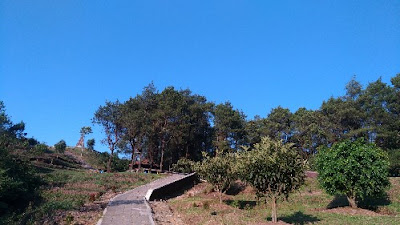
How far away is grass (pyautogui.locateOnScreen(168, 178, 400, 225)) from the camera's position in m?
16.5

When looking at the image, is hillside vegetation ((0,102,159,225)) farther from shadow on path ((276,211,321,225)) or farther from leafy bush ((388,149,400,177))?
leafy bush ((388,149,400,177))

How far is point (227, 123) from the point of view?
169ft

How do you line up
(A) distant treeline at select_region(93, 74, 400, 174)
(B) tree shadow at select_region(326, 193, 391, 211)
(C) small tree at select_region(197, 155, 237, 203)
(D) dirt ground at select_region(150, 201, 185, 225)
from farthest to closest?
(A) distant treeline at select_region(93, 74, 400, 174) → (C) small tree at select_region(197, 155, 237, 203) → (B) tree shadow at select_region(326, 193, 391, 211) → (D) dirt ground at select_region(150, 201, 185, 225)

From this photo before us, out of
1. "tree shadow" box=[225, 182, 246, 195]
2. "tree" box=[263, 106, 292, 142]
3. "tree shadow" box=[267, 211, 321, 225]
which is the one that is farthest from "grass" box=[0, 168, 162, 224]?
Answer: "tree" box=[263, 106, 292, 142]

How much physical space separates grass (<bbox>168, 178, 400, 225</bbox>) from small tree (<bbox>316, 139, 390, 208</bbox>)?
1351mm

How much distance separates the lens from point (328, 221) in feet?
54.3

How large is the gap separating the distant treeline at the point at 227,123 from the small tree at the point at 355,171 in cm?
2159

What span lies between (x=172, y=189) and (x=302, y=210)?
1374 cm

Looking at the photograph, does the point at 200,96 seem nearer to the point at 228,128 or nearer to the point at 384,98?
the point at 228,128

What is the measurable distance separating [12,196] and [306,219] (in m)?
20.9

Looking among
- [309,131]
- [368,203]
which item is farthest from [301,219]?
[309,131]

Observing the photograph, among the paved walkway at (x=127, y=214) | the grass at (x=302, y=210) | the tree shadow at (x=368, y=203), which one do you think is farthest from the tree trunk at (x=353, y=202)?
the paved walkway at (x=127, y=214)

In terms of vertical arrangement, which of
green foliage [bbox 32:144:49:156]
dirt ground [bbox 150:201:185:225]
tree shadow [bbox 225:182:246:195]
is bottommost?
dirt ground [bbox 150:201:185:225]

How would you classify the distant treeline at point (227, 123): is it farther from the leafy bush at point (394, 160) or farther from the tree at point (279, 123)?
the leafy bush at point (394, 160)
